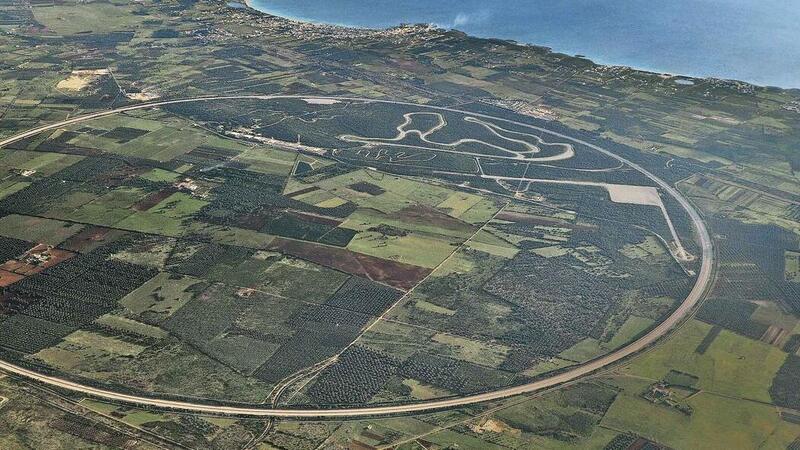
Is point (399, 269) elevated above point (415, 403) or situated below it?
above

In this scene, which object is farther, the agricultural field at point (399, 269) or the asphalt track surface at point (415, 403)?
the agricultural field at point (399, 269)

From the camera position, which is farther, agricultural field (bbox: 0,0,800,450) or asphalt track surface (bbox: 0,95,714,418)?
agricultural field (bbox: 0,0,800,450)

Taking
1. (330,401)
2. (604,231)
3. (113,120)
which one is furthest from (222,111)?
(330,401)

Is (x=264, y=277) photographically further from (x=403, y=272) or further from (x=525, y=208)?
(x=525, y=208)

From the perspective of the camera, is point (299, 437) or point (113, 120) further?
point (113, 120)

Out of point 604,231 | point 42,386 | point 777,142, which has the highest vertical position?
point 777,142

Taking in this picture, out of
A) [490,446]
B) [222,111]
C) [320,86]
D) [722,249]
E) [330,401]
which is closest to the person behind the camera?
[490,446]

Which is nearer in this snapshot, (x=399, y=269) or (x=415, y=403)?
(x=415, y=403)

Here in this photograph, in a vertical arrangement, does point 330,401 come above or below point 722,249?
below
